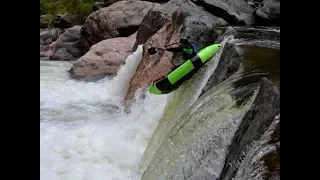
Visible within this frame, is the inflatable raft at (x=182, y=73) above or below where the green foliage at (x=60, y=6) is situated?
above

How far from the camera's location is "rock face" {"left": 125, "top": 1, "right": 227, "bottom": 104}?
268 inches

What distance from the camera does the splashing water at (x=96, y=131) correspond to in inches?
186

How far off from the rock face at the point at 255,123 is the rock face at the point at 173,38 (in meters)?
3.85

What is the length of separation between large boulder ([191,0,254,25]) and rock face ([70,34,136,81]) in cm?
284

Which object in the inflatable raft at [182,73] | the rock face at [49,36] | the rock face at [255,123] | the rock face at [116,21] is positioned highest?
the rock face at [255,123]

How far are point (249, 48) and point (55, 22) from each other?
20.6m

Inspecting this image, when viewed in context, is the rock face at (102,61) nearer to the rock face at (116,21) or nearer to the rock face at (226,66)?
the rock face at (116,21)

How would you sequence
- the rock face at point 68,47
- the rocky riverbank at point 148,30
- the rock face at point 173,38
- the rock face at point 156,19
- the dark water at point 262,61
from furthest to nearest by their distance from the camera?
the rock face at point 68,47 < the rock face at point 156,19 < the rocky riverbank at point 148,30 < the rock face at point 173,38 < the dark water at point 262,61

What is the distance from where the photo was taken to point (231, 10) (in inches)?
381

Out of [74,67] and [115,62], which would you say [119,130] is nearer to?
[115,62]

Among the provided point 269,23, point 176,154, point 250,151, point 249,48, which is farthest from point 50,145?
point 269,23

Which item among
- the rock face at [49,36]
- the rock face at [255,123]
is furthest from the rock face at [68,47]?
the rock face at [255,123]

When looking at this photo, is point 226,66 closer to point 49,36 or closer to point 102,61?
point 102,61

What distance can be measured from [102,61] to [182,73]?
581 centimetres
